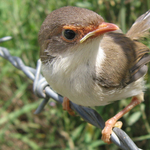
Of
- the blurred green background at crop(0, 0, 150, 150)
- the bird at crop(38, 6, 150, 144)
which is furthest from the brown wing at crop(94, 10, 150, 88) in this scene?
the blurred green background at crop(0, 0, 150, 150)

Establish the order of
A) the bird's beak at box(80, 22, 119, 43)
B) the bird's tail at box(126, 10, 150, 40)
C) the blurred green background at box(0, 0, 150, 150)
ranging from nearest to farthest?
the bird's beak at box(80, 22, 119, 43), the bird's tail at box(126, 10, 150, 40), the blurred green background at box(0, 0, 150, 150)

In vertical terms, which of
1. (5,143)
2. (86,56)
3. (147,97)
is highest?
(86,56)

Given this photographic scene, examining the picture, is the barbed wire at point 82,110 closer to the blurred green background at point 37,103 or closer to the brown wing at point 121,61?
the brown wing at point 121,61

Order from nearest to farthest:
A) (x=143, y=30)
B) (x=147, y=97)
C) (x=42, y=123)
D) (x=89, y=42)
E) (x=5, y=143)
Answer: (x=89, y=42), (x=143, y=30), (x=147, y=97), (x=5, y=143), (x=42, y=123)

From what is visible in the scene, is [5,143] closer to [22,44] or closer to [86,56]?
[22,44]

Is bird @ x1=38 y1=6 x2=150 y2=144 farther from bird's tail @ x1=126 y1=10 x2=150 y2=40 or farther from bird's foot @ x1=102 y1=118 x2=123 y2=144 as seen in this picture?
bird's tail @ x1=126 y1=10 x2=150 y2=40

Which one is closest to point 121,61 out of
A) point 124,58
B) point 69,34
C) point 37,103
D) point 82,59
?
point 124,58

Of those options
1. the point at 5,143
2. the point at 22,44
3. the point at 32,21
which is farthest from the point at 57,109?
the point at 32,21
